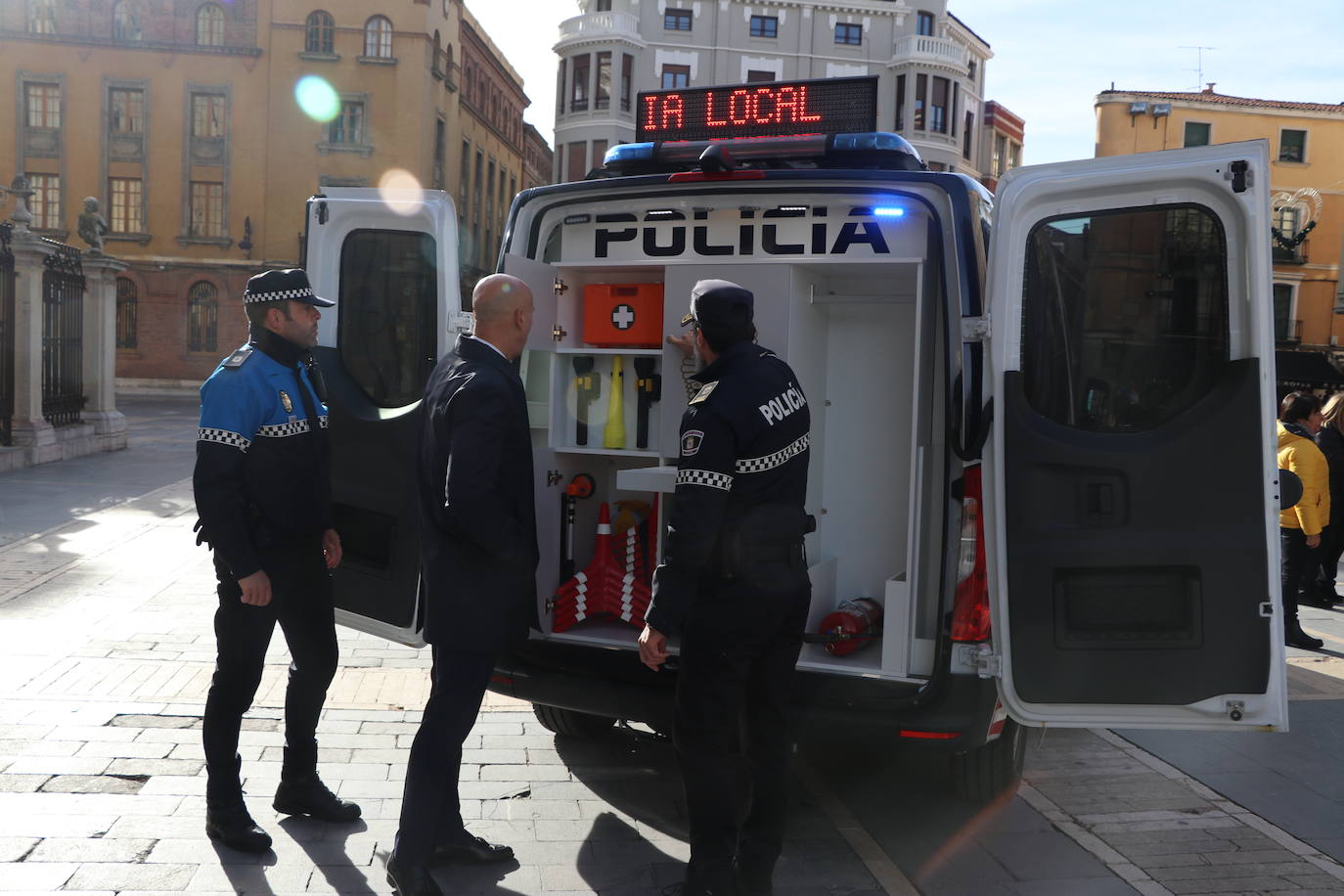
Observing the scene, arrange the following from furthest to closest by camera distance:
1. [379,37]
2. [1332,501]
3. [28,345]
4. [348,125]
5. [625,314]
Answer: [379,37]
[348,125]
[28,345]
[1332,501]
[625,314]

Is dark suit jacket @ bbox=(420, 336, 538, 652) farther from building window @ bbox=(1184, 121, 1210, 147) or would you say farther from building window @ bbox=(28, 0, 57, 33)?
building window @ bbox=(1184, 121, 1210, 147)

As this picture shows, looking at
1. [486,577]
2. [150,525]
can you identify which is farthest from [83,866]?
[150,525]

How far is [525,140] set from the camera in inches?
2576

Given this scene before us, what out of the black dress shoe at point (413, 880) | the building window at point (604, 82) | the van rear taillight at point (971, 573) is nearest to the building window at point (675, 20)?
the building window at point (604, 82)

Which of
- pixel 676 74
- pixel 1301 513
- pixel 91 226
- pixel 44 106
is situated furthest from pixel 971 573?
pixel 676 74

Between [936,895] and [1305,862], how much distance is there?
1391 millimetres

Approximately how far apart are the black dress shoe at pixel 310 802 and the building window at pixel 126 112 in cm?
4160

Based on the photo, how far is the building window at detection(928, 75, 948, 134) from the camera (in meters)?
50.1

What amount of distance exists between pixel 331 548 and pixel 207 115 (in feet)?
134

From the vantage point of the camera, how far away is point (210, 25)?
40.8 metres

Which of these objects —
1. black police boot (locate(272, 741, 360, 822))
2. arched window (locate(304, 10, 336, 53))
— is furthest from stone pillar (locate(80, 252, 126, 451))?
arched window (locate(304, 10, 336, 53))

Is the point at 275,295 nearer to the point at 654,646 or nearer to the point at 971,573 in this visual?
the point at 654,646

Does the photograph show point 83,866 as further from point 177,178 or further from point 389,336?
point 177,178

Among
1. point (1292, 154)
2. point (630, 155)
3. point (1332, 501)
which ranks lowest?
point (1332, 501)
